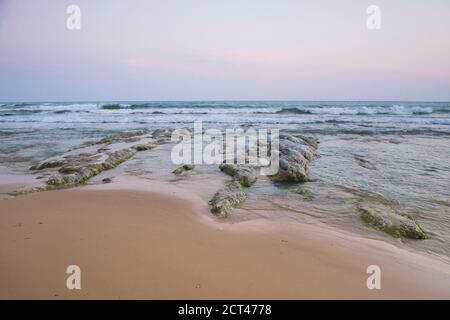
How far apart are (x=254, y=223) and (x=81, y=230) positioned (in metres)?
2.14

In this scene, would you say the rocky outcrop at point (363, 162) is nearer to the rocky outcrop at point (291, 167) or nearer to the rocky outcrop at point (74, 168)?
the rocky outcrop at point (291, 167)

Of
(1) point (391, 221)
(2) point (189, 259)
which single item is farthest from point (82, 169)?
(1) point (391, 221)

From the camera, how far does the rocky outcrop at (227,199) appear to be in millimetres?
4176

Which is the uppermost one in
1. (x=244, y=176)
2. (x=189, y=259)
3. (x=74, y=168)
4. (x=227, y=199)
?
(x=74, y=168)

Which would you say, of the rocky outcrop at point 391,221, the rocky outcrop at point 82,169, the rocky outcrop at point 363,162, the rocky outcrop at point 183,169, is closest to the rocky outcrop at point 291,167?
the rocky outcrop at point 363,162

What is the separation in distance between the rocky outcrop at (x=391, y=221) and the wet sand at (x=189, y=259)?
48 centimetres

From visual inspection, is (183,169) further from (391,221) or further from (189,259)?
(391,221)

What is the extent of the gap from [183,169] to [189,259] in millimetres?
4002

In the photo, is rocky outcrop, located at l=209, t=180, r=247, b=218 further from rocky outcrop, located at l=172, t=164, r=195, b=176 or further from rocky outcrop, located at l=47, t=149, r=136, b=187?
rocky outcrop, located at l=47, t=149, r=136, b=187

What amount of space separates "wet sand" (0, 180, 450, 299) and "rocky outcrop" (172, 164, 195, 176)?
2.41 metres

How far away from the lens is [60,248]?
9.62 feet

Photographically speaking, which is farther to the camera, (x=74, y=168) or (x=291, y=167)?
(x=74, y=168)

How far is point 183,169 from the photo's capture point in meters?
6.70
